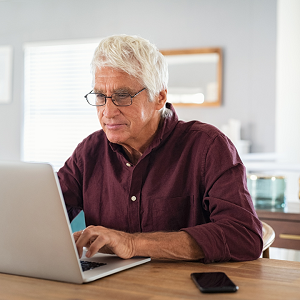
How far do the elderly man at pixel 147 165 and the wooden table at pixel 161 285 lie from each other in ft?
0.62

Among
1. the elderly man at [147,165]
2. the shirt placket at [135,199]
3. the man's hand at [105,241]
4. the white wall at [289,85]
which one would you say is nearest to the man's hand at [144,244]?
the man's hand at [105,241]

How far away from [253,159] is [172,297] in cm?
377

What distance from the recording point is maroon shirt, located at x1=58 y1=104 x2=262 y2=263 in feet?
4.21

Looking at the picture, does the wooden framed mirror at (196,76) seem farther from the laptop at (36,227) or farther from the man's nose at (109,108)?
the laptop at (36,227)

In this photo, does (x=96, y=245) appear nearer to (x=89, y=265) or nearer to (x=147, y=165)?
(x=89, y=265)

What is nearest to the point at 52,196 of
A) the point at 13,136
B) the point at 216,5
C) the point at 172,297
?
the point at 172,297

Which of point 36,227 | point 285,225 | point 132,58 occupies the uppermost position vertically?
point 132,58

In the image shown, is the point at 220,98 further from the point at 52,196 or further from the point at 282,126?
the point at 52,196

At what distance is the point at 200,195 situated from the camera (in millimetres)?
1497

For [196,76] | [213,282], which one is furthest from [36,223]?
[196,76]

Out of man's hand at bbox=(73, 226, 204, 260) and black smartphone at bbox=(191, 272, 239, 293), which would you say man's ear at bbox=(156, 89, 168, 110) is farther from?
black smartphone at bbox=(191, 272, 239, 293)

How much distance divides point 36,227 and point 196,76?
4.08m

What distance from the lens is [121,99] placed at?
1511 mm

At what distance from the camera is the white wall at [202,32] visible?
183 inches
